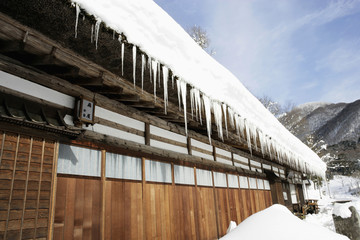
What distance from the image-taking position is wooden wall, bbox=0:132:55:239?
2.60 m

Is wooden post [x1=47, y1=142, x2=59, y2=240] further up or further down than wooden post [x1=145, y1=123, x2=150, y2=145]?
further down

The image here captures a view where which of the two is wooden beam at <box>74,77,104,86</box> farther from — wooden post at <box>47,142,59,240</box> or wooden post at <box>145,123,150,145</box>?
Answer: wooden post at <box>145,123,150,145</box>

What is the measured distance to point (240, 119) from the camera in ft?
17.2

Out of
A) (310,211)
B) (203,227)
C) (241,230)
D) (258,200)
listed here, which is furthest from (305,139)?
(241,230)

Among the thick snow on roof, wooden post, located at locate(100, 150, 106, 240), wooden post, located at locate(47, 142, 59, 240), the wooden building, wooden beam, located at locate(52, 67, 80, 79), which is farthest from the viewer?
wooden post, located at locate(100, 150, 106, 240)

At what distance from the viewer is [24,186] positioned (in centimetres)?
278

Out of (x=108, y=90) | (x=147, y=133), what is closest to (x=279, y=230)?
(x=108, y=90)

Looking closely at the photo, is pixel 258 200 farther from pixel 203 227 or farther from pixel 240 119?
pixel 240 119

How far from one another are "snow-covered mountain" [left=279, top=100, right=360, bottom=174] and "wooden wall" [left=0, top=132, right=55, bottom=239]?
25.5m

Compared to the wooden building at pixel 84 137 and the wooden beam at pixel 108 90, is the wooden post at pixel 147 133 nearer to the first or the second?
the wooden building at pixel 84 137

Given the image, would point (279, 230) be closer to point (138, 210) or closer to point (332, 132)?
point (138, 210)

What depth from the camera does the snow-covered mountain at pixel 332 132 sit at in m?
26.4

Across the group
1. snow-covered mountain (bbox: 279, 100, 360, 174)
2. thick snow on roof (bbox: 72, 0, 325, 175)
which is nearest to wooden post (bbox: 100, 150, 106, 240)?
thick snow on roof (bbox: 72, 0, 325, 175)

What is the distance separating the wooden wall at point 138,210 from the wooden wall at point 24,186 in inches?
12.4
